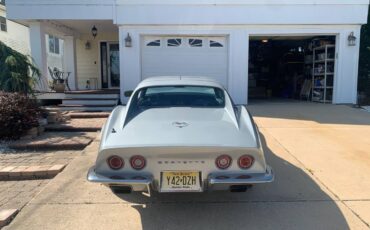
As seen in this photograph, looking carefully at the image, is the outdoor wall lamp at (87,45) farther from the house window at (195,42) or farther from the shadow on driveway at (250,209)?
the shadow on driveway at (250,209)

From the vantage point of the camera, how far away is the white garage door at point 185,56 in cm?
1209

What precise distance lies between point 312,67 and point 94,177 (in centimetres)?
1306

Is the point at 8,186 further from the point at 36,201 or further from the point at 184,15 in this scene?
the point at 184,15

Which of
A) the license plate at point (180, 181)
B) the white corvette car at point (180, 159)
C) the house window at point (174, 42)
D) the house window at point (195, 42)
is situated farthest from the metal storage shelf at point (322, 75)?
the license plate at point (180, 181)

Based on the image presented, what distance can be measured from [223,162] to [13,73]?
7.18 metres

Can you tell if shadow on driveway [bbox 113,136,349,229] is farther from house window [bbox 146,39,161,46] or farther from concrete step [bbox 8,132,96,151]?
house window [bbox 146,39,161,46]

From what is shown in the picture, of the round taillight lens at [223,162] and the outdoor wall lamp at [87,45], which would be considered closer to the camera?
the round taillight lens at [223,162]

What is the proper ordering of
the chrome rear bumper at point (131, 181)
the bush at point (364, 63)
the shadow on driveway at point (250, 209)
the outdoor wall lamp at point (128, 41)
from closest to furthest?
1. the chrome rear bumper at point (131, 181)
2. the shadow on driveway at point (250, 209)
3. the outdoor wall lamp at point (128, 41)
4. the bush at point (364, 63)

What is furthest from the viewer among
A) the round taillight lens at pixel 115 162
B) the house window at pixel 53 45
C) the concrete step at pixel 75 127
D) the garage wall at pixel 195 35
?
the house window at pixel 53 45

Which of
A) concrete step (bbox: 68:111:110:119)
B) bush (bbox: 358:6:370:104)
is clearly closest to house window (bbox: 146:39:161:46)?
concrete step (bbox: 68:111:110:119)

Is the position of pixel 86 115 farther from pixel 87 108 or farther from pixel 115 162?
pixel 115 162

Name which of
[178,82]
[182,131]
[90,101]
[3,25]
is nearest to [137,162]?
[182,131]

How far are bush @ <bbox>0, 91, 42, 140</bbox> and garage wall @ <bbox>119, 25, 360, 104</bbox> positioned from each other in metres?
4.73

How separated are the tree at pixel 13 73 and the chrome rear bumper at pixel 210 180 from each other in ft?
20.8
